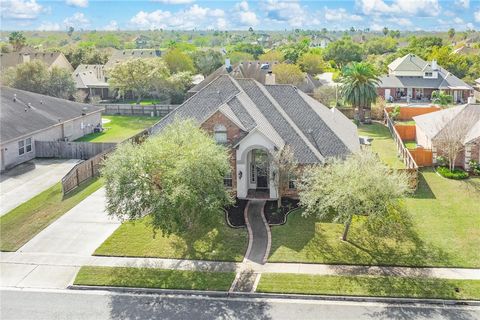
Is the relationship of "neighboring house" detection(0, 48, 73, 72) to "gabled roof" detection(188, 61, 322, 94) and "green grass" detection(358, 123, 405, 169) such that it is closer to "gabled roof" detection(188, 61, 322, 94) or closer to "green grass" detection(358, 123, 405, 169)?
"gabled roof" detection(188, 61, 322, 94)

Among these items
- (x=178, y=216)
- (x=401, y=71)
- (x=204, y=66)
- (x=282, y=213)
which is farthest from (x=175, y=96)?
(x=178, y=216)

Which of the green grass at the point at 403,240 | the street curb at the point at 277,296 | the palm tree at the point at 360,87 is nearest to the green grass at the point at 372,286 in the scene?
the street curb at the point at 277,296

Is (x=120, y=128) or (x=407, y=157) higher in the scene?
(x=120, y=128)

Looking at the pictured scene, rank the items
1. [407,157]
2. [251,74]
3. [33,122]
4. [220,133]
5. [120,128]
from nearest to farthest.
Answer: [220,133], [407,157], [33,122], [120,128], [251,74]

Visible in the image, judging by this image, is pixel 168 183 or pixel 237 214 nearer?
pixel 168 183

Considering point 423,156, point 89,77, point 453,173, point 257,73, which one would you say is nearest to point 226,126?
point 423,156

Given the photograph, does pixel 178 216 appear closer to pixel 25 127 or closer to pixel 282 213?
pixel 282 213

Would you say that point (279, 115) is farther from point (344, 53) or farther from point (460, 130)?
point (344, 53)
